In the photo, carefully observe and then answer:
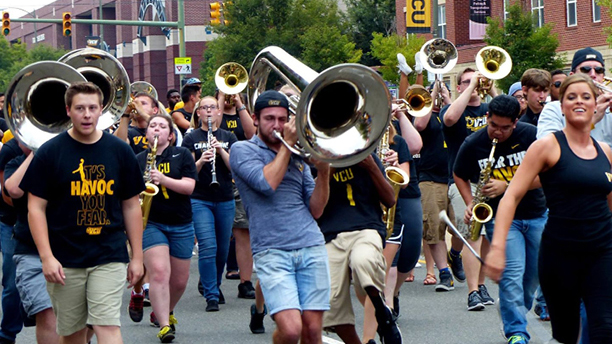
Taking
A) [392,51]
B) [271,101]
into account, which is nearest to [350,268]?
[271,101]

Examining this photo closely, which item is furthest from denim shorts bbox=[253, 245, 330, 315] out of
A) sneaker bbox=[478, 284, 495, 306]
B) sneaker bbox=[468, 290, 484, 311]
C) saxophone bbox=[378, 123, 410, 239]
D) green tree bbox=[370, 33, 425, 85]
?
green tree bbox=[370, 33, 425, 85]

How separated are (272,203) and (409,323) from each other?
10.9 ft

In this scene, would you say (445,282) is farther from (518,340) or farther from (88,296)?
(88,296)

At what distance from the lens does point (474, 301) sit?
913 cm

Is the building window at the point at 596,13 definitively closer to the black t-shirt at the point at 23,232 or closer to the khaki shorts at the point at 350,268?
the khaki shorts at the point at 350,268

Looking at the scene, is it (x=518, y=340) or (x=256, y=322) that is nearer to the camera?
(x=518, y=340)

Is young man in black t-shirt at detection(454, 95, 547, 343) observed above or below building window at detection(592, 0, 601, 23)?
below

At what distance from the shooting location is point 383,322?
21.8 ft

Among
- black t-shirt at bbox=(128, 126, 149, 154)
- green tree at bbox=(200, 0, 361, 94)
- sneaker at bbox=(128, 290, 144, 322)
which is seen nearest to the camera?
sneaker at bbox=(128, 290, 144, 322)

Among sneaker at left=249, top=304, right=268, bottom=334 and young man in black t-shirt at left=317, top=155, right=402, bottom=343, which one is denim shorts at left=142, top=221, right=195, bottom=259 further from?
young man in black t-shirt at left=317, top=155, right=402, bottom=343

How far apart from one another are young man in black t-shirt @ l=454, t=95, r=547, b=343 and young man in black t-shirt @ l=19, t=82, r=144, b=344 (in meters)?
2.78

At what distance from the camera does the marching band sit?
5.62 metres

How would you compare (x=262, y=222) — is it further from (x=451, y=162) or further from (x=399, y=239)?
(x=451, y=162)

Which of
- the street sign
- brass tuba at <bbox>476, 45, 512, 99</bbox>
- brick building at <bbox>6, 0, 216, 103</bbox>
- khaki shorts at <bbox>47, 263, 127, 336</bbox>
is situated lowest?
khaki shorts at <bbox>47, 263, 127, 336</bbox>
